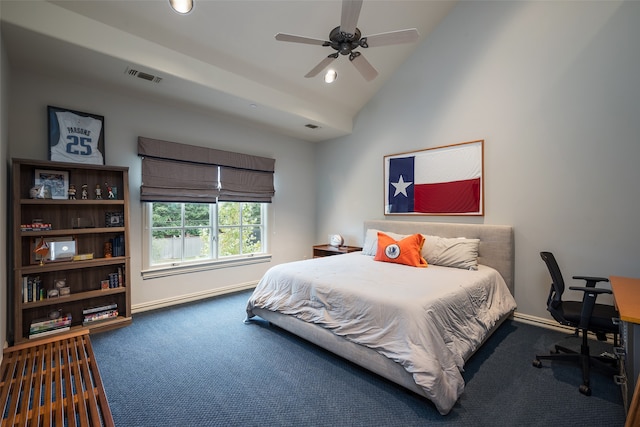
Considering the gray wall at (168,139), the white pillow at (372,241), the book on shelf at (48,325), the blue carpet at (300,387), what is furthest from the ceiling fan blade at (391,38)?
the book on shelf at (48,325)

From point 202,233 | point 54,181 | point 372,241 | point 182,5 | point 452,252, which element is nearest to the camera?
point 182,5

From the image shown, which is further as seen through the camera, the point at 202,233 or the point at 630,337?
the point at 202,233

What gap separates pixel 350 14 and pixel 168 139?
274cm

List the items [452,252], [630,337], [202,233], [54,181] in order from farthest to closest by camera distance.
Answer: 1. [202,233]
2. [452,252]
3. [54,181]
4. [630,337]

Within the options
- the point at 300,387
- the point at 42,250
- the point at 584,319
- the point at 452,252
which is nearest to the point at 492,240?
the point at 452,252

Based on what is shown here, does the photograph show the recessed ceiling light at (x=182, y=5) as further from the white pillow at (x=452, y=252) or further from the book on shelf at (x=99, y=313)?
the white pillow at (x=452, y=252)

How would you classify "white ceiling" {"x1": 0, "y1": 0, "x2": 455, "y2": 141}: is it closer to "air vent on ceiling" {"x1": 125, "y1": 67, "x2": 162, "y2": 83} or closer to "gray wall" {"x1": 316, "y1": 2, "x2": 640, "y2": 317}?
"air vent on ceiling" {"x1": 125, "y1": 67, "x2": 162, "y2": 83}

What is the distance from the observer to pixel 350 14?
2090mm

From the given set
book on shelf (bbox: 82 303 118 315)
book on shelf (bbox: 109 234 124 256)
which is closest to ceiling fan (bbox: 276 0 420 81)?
book on shelf (bbox: 109 234 124 256)

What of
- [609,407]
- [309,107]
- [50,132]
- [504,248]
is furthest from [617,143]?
[50,132]

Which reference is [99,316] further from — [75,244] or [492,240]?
[492,240]

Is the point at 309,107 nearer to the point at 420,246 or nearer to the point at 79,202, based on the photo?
the point at 420,246

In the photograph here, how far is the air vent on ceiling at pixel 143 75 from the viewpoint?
2777 mm

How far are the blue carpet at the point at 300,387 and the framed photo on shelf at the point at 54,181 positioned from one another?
148cm
